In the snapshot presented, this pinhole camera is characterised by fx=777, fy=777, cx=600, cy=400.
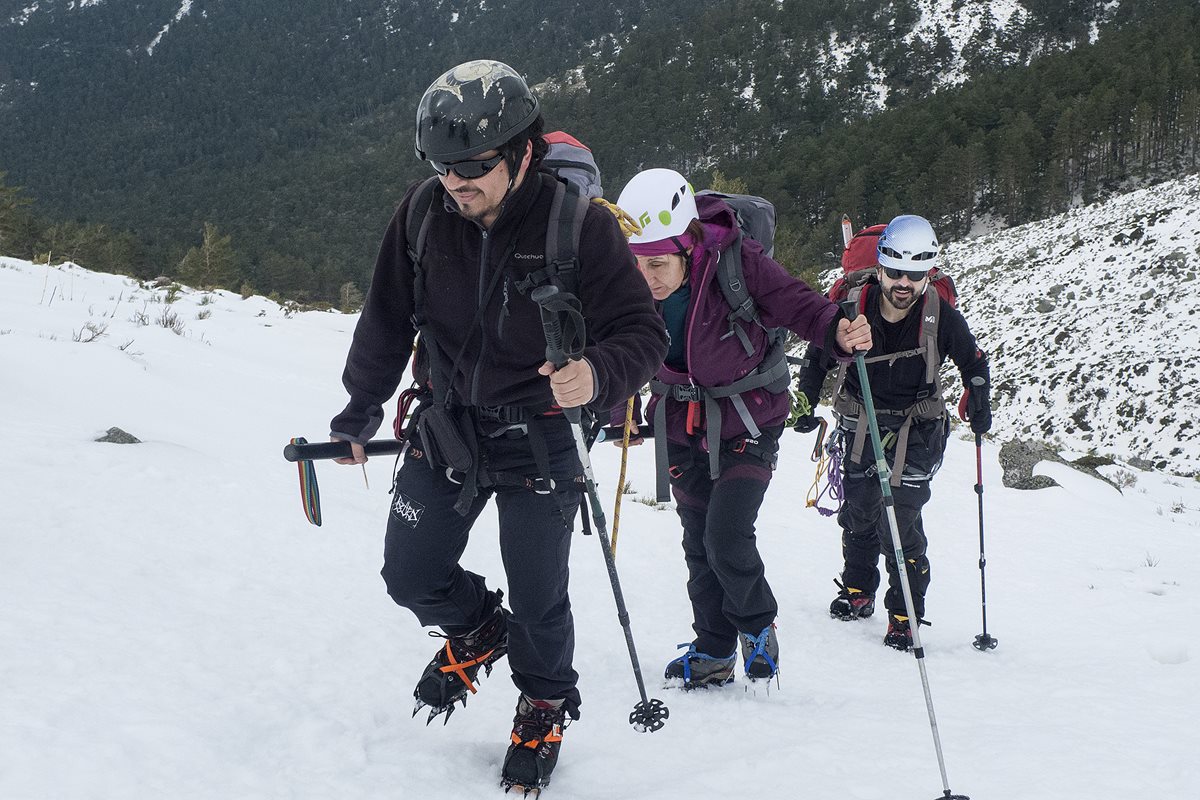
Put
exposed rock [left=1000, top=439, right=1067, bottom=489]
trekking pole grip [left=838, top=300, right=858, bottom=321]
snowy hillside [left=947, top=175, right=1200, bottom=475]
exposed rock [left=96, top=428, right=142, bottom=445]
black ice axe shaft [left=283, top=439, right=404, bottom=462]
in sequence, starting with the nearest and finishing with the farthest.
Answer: black ice axe shaft [left=283, top=439, right=404, bottom=462] < trekking pole grip [left=838, top=300, right=858, bottom=321] < exposed rock [left=96, top=428, right=142, bottom=445] < exposed rock [left=1000, top=439, right=1067, bottom=489] < snowy hillside [left=947, top=175, right=1200, bottom=475]

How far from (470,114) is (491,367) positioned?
0.83 metres

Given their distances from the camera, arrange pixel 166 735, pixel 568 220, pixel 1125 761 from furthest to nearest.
Answer: pixel 1125 761
pixel 568 220
pixel 166 735

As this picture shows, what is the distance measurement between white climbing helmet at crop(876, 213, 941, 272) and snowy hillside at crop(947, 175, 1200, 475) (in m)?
18.2

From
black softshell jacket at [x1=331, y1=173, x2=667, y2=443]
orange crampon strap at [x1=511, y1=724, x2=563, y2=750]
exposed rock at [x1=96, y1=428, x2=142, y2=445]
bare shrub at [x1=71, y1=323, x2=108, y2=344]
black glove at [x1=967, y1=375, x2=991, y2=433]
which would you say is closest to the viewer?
black softshell jacket at [x1=331, y1=173, x2=667, y2=443]

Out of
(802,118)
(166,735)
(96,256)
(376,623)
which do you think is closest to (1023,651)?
(376,623)

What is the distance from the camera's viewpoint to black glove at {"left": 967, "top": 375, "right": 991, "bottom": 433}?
199 inches

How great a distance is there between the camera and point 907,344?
4984mm

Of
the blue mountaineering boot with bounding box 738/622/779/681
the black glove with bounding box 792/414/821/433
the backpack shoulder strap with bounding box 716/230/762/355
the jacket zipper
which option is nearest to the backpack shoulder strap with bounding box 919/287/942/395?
the black glove with bounding box 792/414/821/433

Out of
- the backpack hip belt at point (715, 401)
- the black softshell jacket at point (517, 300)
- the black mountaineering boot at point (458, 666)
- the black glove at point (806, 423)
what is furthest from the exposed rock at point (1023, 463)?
the black softshell jacket at point (517, 300)

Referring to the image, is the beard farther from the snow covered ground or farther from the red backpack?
the snow covered ground

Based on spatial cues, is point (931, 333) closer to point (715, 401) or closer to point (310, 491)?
point (715, 401)

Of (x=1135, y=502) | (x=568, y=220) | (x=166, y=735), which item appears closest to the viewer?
(x=166, y=735)

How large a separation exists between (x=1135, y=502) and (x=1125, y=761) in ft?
29.1

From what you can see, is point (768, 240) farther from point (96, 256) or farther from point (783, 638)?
point (96, 256)
